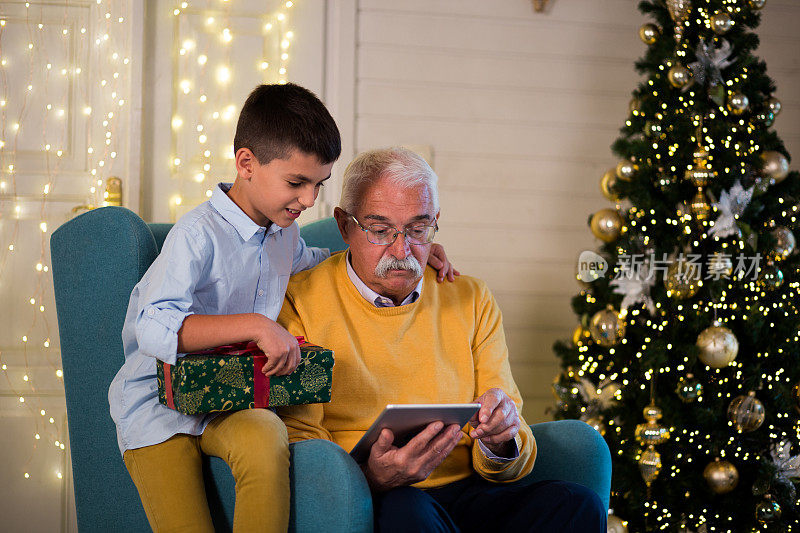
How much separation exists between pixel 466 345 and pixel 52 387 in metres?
1.98

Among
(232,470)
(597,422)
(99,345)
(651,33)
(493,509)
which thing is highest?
(651,33)

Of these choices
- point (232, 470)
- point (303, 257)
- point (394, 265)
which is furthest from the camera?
point (303, 257)

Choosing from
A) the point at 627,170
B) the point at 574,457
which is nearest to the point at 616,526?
the point at 574,457

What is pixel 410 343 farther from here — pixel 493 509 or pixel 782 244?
pixel 782 244

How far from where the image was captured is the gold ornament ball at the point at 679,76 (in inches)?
100.0

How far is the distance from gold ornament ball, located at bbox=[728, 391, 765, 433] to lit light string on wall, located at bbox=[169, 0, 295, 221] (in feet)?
6.94

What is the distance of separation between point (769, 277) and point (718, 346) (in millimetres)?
320

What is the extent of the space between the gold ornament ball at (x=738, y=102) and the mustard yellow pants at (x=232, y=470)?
6.60ft

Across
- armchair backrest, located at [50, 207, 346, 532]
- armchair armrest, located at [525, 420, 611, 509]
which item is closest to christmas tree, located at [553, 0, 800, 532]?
armchair armrest, located at [525, 420, 611, 509]

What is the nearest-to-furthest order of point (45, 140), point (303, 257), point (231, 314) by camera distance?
point (231, 314)
point (303, 257)
point (45, 140)

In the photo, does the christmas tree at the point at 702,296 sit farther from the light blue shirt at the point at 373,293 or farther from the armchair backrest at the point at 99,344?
the armchair backrest at the point at 99,344

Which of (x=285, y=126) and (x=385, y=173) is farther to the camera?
(x=385, y=173)

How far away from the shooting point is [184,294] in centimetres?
138

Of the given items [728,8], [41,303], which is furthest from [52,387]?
[728,8]
